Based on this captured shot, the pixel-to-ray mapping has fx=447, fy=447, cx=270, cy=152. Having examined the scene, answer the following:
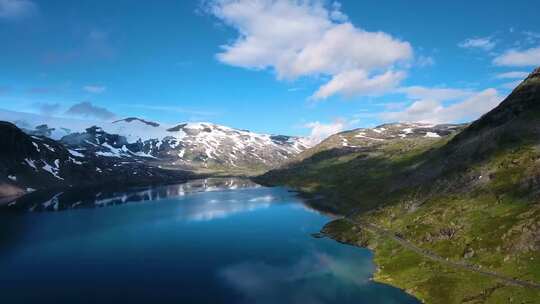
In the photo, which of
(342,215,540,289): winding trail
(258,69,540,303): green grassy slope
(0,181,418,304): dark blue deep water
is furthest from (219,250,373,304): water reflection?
(342,215,540,289): winding trail

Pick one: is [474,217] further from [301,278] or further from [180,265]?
[180,265]

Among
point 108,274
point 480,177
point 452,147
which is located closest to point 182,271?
point 108,274

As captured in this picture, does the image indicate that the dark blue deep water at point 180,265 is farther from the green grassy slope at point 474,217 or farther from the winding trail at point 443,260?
the winding trail at point 443,260

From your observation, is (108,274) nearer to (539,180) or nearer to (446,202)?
(446,202)

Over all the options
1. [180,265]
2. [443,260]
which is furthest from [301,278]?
[443,260]

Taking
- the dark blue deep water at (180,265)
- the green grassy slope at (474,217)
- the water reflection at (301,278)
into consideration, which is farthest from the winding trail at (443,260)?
the water reflection at (301,278)

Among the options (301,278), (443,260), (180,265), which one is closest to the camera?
(443,260)
